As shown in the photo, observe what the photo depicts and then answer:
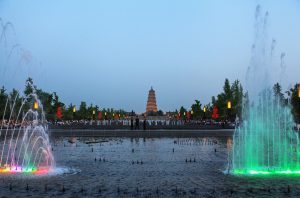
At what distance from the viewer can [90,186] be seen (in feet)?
55.0

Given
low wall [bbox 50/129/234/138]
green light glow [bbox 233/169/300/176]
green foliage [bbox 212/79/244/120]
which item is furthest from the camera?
green foliage [bbox 212/79/244/120]

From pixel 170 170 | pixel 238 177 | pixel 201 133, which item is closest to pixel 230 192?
pixel 238 177

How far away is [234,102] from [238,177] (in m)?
93.2

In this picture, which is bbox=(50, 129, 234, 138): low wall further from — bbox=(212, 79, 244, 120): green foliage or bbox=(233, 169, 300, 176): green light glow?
bbox=(212, 79, 244, 120): green foliage

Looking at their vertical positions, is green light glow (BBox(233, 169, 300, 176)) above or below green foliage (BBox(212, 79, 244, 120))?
below

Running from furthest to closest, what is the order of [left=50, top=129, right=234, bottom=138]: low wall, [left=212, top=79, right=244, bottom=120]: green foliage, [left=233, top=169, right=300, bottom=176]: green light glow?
[left=212, top=79, right=244, bottom=120]: green foliage
[left=50, top=129, right=234, bottom=138]: low wall
[left=233, top=169, right=300, bottom=176]: green light glow

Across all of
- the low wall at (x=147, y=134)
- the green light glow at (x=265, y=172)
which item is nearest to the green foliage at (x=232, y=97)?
the low wall at (x=147, y=134)

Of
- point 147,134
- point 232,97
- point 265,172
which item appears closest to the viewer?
point 265,172

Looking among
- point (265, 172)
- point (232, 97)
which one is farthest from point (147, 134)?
point (232, 97)

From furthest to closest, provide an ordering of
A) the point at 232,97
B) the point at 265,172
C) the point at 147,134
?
the point at 232,97
the point at 147,134
the point at 265,172

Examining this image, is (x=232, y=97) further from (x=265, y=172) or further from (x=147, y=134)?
(x=265, y=172)

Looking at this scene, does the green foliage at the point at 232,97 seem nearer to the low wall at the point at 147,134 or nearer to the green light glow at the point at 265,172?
the low wall at the point at 147,134

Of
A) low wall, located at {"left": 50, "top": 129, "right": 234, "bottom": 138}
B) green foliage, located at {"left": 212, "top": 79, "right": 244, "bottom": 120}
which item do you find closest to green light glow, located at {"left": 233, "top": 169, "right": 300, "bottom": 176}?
low wall, located at {"left": 50, "top": 129, "right": 234, "bottom": 138}

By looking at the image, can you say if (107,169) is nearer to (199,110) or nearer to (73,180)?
(73,180)
